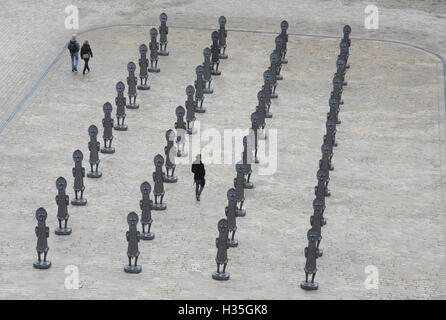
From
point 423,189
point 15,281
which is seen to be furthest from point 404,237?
point 15,281

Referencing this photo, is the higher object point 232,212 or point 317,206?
point 317,206

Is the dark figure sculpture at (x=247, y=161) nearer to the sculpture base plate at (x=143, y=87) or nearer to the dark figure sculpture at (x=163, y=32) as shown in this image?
the sculpture base plate at (x=143, y=87)

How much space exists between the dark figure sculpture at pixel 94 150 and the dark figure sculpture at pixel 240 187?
3.65 m

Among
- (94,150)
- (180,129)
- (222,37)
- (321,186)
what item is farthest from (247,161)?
(222,37)

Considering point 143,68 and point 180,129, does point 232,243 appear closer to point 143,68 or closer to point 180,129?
point 180,129

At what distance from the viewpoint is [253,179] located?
33812 mm

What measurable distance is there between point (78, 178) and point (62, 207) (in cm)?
162

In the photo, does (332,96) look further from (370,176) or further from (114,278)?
(114,278)

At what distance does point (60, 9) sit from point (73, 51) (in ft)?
23.8

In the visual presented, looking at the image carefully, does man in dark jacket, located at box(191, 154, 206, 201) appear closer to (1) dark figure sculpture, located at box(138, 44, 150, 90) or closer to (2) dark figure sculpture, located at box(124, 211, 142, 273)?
(2) dark figure sculpture, located at box(124, 211, 142, 273)

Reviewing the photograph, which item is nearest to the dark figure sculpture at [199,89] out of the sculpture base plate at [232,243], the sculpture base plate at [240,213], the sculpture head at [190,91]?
the sculpture head at [190,91]

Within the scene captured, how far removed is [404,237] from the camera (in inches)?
1212

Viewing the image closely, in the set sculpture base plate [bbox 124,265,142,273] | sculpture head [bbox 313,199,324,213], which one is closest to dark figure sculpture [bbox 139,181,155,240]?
sculpture base plate [bbox 124,265,142,273]
